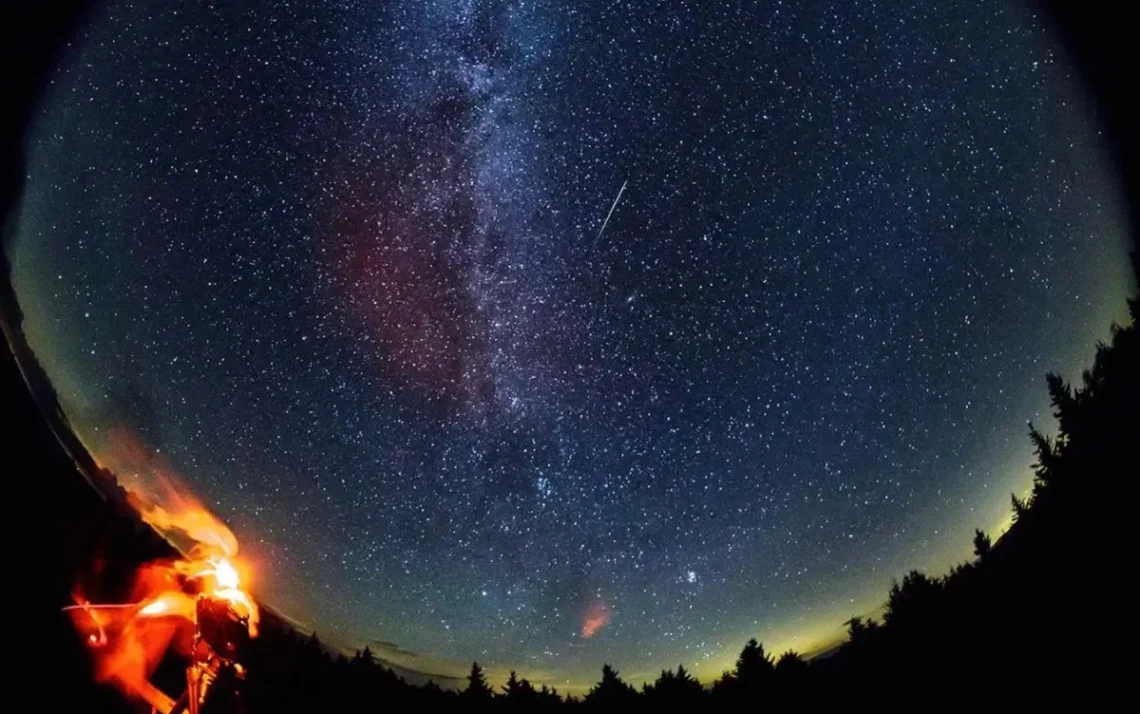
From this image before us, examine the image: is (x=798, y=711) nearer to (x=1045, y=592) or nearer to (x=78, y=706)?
(x=1045, y=592)

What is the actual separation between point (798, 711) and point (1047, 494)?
6457 mm

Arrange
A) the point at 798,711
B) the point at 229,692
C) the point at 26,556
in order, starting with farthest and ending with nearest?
the point at 798,711 → the point at 26,556 → the point at 229,692

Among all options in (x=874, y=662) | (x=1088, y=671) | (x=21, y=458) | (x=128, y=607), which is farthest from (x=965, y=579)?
(x=21, y=458)

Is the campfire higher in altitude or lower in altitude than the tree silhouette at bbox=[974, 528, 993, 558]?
lower

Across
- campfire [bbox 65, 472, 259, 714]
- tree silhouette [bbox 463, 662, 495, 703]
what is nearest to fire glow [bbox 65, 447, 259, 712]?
campfire [bbox 65, 472, 259, 714]

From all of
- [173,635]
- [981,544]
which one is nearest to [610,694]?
[981,544]

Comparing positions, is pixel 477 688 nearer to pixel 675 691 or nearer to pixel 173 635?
pixel 675 691

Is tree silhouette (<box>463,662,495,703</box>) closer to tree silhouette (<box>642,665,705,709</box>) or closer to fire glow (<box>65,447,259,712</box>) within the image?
tree silhouette (<box>642,665,705,709</box>)

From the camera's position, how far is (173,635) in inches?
192

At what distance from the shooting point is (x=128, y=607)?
4664 millimetres

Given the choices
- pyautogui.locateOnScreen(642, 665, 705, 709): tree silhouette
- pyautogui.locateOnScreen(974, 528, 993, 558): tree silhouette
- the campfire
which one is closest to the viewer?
the campfire

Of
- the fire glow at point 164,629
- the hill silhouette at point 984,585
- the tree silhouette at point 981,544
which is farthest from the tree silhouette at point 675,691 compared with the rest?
the fire glow at point 164,629

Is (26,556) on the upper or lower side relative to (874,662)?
upper

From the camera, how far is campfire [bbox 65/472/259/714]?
177 inches
